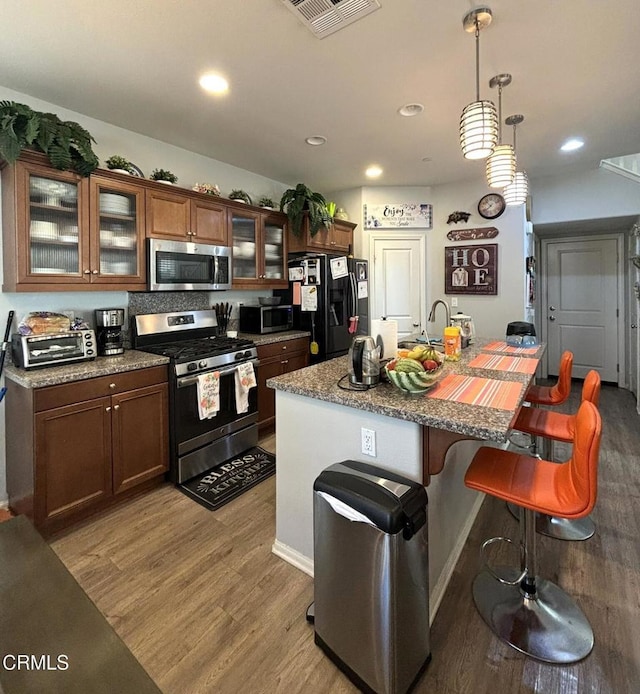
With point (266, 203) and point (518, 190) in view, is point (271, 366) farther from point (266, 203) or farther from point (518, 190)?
point (518, 190)

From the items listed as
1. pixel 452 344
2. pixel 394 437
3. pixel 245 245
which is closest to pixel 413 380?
pixel 394 437

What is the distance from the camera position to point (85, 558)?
2.08 meters

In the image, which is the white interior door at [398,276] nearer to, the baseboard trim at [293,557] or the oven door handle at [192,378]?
the oven door handle at [192,378]

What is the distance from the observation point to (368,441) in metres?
1.63

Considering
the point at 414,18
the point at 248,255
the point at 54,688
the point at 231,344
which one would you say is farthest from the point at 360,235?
the point at 54,688

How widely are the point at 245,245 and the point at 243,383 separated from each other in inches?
56.1

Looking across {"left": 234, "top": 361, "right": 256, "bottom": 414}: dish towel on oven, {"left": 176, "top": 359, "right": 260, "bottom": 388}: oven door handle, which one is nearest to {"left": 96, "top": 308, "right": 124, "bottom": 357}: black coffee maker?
{"left": 176, "top": 359, "right": 260, "bottom": 388}: oven door handle

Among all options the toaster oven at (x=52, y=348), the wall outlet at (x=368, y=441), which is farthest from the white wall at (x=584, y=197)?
the toaster oven at (x=52, y=348)

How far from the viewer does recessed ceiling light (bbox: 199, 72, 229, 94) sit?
2316 millimetres

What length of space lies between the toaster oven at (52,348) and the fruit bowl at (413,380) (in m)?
2.04

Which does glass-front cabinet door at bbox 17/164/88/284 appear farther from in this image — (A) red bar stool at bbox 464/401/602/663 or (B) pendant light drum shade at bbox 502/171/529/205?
(B) pendant light drum shade at bbox 502/171/529/205

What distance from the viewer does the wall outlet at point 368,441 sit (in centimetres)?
162

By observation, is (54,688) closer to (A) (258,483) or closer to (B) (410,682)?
(B) (410,682)

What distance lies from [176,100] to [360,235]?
2.71m
